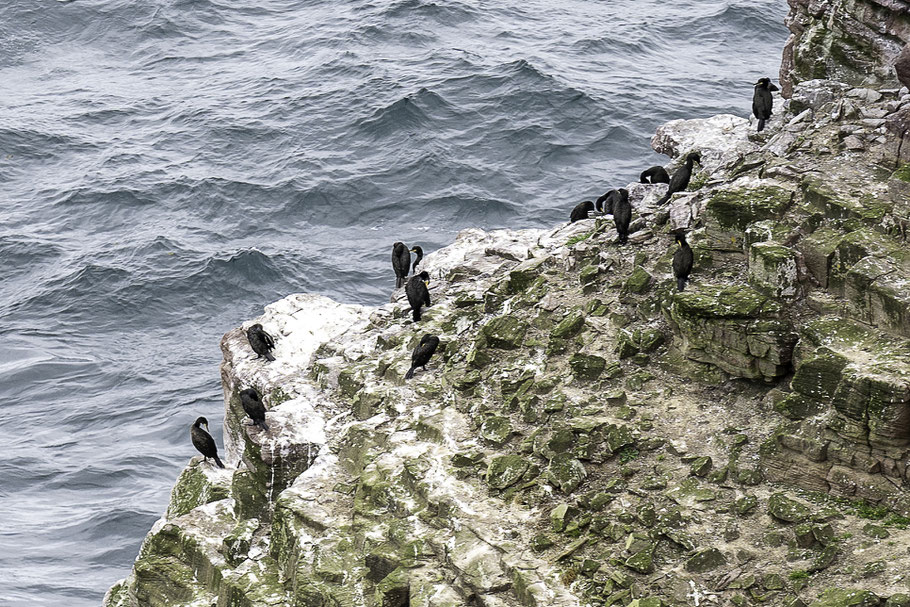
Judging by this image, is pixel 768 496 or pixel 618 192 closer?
pixel 768 496

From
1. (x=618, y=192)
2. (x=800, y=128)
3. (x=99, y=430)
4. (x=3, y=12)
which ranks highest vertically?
(x=800, y=128)

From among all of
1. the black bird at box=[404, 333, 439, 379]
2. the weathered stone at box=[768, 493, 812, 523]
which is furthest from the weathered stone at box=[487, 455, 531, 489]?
the weathered stone at box=[768, 493, 812, 523]

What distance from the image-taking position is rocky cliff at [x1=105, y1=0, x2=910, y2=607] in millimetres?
13641

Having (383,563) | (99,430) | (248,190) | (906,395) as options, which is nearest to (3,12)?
(248,190)

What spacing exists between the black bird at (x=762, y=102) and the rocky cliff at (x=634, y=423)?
45cm

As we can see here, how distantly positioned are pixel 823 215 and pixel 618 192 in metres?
4.73

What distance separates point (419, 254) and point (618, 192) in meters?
5.69

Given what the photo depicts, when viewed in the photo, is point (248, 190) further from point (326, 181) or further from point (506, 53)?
point (506, 53)

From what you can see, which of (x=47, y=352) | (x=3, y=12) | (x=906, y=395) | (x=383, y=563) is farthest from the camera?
(x=3, y=12)

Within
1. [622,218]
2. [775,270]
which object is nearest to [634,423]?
[775,270]

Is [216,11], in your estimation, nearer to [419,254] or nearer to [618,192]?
[419,254]

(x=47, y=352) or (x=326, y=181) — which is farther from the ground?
(x=326, y=181)

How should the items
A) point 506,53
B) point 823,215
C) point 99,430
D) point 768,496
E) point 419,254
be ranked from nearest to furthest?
point 768,496
point 823,215
point 419,254
point 99,430
point 506,53

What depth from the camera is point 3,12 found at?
5941 centimetres
